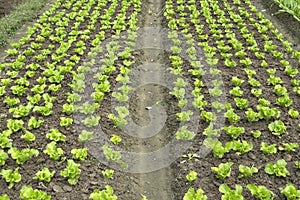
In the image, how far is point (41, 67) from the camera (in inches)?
295

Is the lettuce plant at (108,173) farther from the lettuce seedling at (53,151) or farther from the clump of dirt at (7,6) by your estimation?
the clump of dirt at (7,6)

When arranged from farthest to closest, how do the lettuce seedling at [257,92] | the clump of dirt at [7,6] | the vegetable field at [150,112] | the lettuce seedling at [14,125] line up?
the clump of dirt at [7,6] < the lettuce seedling at [257,92] < the lettuce seedling at [14,125] < the vegetable field at [150,112]

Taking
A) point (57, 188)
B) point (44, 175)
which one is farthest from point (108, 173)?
point (44, 175)

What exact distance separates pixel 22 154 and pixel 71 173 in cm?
80

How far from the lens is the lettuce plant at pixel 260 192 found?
448 cm

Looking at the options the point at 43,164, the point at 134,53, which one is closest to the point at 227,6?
the point at 134,53

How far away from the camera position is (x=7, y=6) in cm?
1232

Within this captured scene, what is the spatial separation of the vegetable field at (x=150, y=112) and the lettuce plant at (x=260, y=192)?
20 millimetres

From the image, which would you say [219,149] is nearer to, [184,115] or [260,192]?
[260,192]

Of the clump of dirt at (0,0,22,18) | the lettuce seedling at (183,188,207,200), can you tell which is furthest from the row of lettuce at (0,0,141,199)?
the clump of dirt at (0,0,22,18)

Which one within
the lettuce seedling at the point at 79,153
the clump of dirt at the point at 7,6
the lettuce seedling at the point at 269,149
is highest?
the lettuce seedling at the point at 269,149

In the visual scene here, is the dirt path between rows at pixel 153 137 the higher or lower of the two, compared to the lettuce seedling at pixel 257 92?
lower

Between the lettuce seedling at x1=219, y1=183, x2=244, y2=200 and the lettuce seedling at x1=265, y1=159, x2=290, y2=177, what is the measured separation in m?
0.56

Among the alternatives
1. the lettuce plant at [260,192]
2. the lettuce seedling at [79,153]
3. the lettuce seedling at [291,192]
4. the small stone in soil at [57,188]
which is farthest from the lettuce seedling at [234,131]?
the small stone in soil at [57,188]
